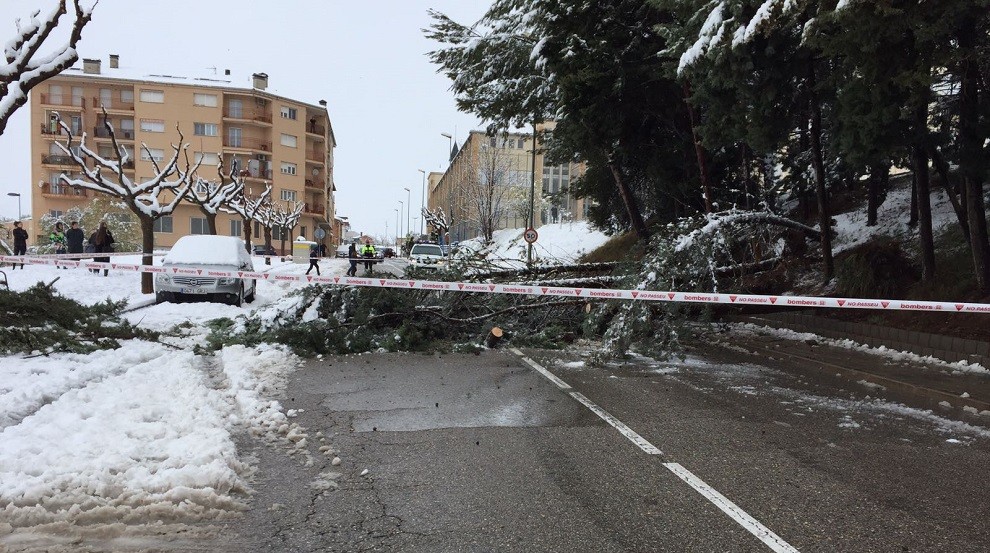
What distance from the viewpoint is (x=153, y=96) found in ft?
210

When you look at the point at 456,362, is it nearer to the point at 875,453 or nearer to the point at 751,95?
the point at 875,453

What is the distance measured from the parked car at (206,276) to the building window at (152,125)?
54579mm

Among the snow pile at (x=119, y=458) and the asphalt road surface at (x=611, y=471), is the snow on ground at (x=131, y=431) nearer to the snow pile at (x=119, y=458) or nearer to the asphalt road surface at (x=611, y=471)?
the snow pile at (x=119, y=458)

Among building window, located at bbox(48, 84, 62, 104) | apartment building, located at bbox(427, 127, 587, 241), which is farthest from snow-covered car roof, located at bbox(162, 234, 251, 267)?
building window, located at bbox(48, 84, 62, 104)

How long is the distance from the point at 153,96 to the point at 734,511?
71.4 m

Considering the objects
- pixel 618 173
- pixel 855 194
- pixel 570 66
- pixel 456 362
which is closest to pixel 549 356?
pixel 456 362

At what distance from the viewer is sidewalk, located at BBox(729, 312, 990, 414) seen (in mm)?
7430

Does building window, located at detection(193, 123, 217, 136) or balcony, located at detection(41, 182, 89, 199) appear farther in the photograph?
building window, located at detection(193, 123, 217, 136)

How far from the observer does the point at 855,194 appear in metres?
18.1

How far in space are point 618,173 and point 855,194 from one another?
633 cm

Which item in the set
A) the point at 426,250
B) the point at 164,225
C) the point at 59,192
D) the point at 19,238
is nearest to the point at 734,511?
the point at 19,238

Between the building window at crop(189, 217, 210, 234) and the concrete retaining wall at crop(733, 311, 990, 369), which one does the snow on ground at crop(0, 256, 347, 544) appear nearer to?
the concrete retaining wall at crop(733, 311, 990, 369)

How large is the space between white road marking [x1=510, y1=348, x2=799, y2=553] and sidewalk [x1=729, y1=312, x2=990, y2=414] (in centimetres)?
368

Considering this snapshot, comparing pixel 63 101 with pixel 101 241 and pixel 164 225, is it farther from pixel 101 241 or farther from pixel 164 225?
pixel 101 241
